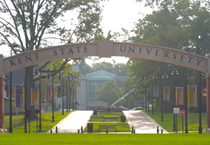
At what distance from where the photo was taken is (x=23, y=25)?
56.9 m

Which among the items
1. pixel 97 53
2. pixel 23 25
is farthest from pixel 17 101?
pixel 23 25

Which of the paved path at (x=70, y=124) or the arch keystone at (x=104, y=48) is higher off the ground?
the arch keystone at (x=104, y=48)

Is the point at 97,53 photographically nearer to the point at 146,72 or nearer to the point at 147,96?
the point at 146,72

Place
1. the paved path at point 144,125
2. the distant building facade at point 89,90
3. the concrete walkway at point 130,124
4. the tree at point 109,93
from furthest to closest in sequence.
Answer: the distant building facade at point 89,90 < the tree at point 109,93 < the concrete walkway at point 130,124 < the paved path at point 144,125

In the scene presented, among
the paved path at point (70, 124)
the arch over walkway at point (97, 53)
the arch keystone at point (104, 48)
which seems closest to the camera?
the arch keystone at point (104, 48)

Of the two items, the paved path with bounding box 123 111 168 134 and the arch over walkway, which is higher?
the arch over walkway

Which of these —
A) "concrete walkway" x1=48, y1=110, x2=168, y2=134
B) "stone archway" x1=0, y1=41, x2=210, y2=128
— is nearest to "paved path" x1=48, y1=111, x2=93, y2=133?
"concrete walkway" x1=48, y1=110, x2=168, y2=134

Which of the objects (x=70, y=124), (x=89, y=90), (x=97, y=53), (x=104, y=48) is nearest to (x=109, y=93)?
(x=89, y=90)

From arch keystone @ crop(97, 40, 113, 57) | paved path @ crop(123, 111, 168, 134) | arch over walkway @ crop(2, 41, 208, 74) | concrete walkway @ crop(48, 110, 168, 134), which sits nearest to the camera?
arch keystone @ crop(97, 40, 113, 57)

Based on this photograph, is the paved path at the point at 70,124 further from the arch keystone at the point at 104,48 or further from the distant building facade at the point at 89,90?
the distant building facade at the point at 89,90

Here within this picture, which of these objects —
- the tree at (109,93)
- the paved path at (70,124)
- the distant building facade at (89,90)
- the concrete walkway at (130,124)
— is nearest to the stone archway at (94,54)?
the concrete walkway at (130,124)

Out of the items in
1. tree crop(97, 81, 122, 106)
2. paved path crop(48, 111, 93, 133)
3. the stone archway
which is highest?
the stone archway

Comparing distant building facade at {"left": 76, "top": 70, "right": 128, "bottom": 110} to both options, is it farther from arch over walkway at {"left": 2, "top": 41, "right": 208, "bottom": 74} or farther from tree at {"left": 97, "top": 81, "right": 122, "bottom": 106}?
arch over walkway at {"left": 2, "top": 41, "right": 208, "bottom": 74}

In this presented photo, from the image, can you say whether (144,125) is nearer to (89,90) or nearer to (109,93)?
(109,93)
